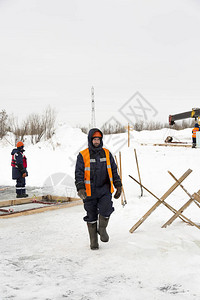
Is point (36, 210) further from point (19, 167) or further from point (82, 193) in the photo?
point (82, 193)

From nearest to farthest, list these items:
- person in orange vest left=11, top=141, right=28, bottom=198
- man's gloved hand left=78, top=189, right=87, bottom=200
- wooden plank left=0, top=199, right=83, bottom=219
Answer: man's gloved hand left=78, top=189, right=87, bottom=200, wooden plank left=0, top=199, right=83, bottom=219, person in orange vest left=11, top=141, right=28, bottom=198

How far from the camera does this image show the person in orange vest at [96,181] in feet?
13.5

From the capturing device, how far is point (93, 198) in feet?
13.6

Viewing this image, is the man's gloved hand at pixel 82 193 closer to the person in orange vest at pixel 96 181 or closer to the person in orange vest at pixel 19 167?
the person in orange vest at pixel 96 181

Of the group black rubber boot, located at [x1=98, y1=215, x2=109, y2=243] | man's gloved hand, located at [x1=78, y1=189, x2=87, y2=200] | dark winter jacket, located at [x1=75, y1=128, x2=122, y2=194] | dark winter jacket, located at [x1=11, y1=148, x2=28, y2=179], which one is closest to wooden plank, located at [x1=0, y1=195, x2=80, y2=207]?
dark winter jacket, located at [x1=11, y1=148, x2=28, y2=179]

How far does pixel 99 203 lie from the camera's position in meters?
4.16

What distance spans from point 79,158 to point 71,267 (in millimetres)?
1370

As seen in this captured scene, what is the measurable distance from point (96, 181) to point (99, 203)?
294mm

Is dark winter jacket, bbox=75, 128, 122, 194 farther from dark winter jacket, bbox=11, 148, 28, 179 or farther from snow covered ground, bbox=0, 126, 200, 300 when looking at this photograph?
dark winter jacket, bbox=11, 148, 28, 179

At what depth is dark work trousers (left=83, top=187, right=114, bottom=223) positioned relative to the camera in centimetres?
413

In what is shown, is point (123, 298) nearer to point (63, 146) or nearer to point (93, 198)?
point (93, 198)

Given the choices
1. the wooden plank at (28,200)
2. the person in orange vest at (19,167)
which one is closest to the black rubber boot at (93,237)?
the wooden plank at (28,200)

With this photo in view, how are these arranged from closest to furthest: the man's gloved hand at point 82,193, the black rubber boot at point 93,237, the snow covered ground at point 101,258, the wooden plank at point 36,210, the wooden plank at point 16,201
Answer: the snow covered ground at point 101,258 < the man's gloved hand at point 82,193 < the black rubber boot at point 93,237 < the wooden plank at point 36,210 < the wooden plank at point 16,201

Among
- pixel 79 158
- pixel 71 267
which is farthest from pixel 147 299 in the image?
pixel 79 158
